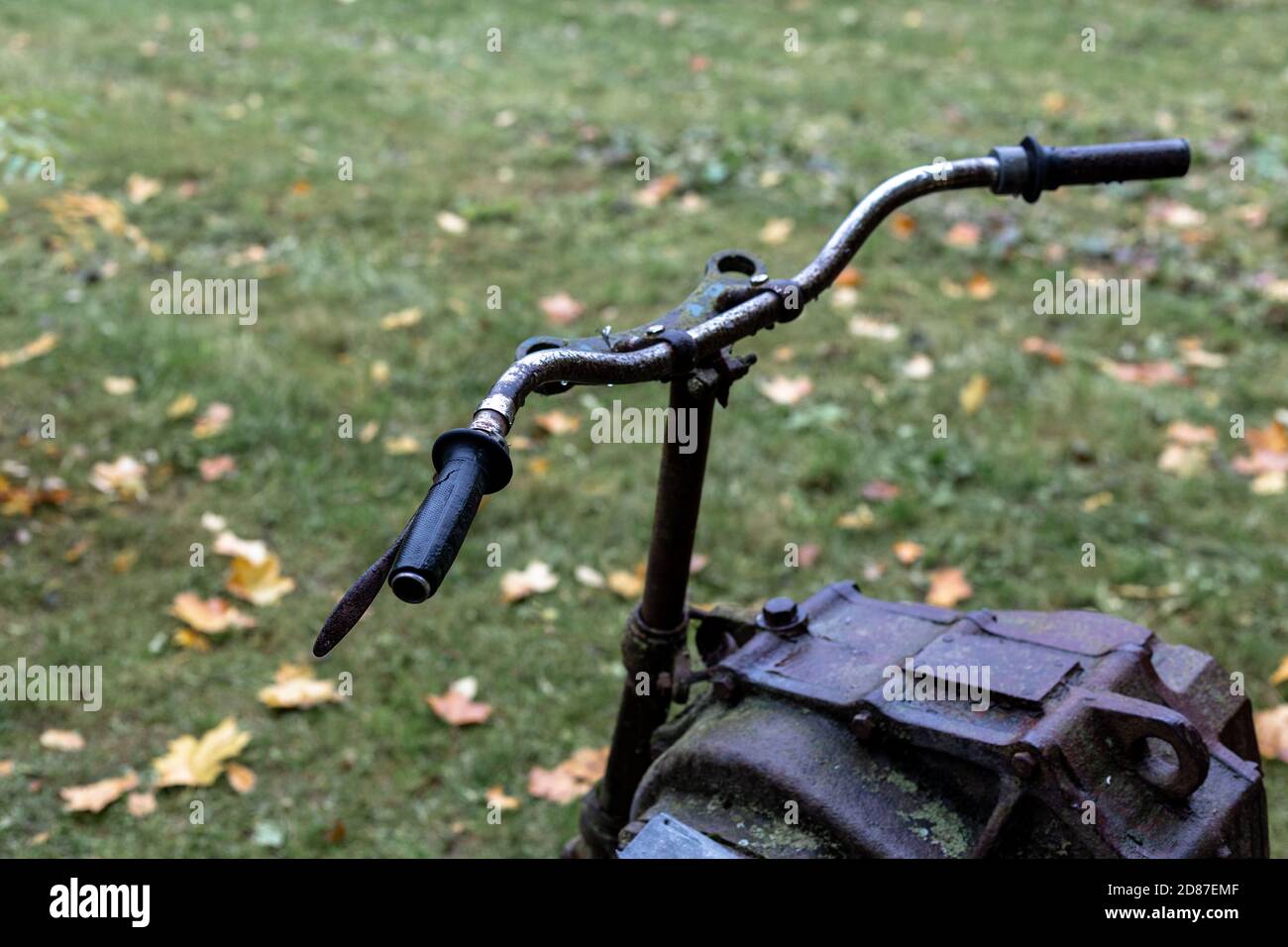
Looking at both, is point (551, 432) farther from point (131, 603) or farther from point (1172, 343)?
point (1172, 343)

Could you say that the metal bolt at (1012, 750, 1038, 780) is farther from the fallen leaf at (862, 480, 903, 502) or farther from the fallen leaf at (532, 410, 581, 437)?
the fallen leaf at (532, 410, 581, 437)

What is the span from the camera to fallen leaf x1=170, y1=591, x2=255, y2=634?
11.2 feet

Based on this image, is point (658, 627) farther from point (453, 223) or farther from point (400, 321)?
point (453, 223)

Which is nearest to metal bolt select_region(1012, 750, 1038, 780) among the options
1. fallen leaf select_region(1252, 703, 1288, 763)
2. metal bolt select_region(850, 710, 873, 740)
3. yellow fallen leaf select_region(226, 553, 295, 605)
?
metal bolt select_region(850, 710, 873, 740)

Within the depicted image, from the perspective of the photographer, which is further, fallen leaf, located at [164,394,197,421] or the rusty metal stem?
fallen leaf, located at [164,394,197,421]

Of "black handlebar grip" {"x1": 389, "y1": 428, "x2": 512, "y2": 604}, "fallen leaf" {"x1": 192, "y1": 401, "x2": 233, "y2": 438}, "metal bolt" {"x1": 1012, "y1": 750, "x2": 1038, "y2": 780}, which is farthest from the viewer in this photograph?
"fallen leaf" {"x1": 192, "y1": 401, "x2": 233, "y2": 438}

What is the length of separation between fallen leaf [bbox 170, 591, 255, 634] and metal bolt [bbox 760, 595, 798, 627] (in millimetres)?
1992

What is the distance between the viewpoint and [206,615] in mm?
3453

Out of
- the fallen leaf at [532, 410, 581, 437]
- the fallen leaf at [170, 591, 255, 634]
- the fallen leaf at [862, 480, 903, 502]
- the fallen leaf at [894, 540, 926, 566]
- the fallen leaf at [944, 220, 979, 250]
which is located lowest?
the fallen leaf at [170, 591, 255, 634]

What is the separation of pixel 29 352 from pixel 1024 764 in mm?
Answer: 4047

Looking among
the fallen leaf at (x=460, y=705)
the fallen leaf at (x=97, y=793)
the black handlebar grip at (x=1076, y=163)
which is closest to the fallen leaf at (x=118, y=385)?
the fallen leaf at (x=97, y=793)

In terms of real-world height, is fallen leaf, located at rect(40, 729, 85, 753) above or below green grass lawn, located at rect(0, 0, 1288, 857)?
below
